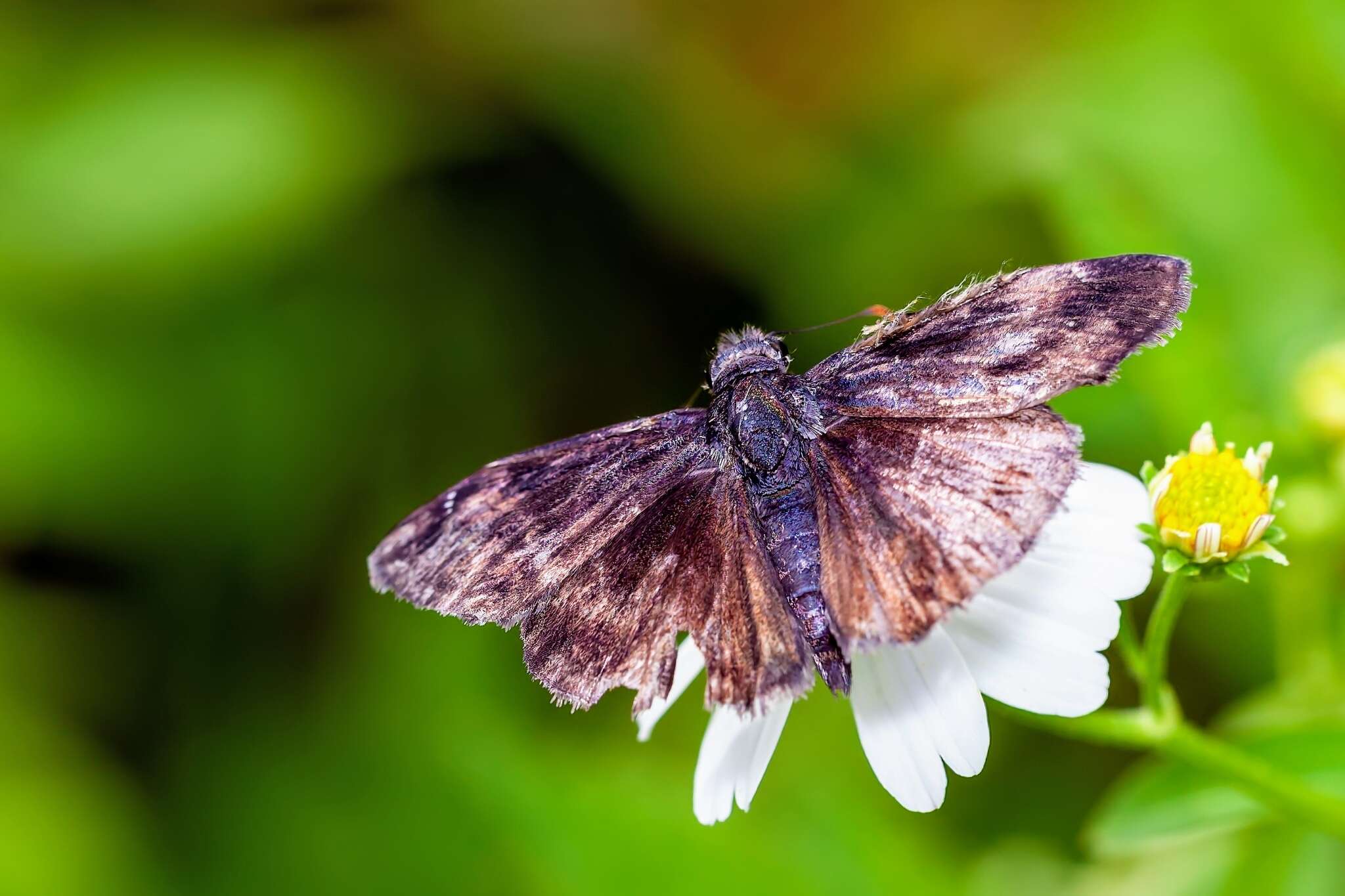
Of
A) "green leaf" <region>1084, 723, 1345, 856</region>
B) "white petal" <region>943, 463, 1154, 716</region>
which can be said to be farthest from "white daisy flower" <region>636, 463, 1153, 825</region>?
"green leaf" <region>1084, 723, 1345, 856</region>

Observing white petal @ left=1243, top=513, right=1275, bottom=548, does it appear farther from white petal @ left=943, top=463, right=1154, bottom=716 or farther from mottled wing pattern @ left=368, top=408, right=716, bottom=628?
mottled wing pattern @ left=368, top=408, right=716, bottom=628

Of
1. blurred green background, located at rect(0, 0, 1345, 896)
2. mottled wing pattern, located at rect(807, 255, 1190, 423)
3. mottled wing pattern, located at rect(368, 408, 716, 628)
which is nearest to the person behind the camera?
mottled wing pattern, located at rect(807, 255, 1190, 423)

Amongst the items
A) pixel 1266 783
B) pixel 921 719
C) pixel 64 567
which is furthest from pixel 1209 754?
pixel 64 567

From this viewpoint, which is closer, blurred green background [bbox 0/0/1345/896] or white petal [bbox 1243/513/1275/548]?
white petal [bbox 1243/513/1275/548]

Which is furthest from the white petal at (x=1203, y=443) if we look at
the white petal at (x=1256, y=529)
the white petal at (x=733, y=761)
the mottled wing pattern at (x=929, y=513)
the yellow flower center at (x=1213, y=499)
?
the white petal at (x=733, y=761)

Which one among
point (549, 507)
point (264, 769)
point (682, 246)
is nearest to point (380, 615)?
point (264, 769)

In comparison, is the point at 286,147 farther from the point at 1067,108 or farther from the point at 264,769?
the point at 1067,108

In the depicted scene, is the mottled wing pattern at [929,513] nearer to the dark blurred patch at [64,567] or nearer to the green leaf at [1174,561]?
the green leaf at [1174,561]

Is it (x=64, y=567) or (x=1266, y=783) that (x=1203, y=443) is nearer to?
(x=1266, y=783)
